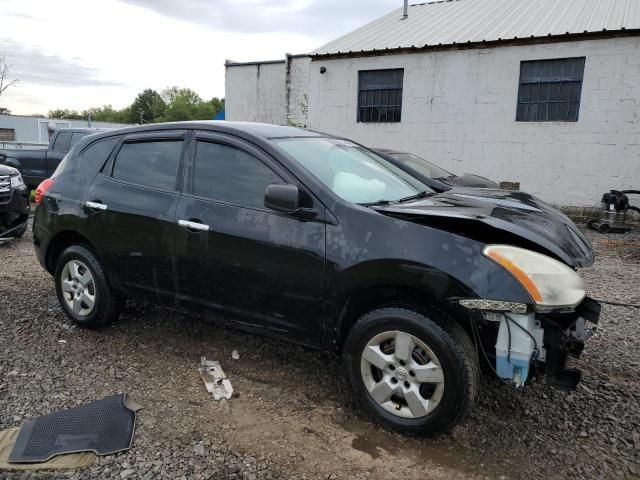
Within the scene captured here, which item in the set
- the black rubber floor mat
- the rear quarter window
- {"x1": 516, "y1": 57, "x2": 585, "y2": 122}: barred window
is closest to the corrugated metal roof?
{"x1": 516, "y1": 57, "x2": 585, "y2": 122}: barred window

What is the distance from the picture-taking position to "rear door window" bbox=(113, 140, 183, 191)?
3.81 metres

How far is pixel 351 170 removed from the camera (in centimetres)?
362

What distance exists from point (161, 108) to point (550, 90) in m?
84.0

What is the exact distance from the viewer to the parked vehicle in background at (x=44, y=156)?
1167 centimetres

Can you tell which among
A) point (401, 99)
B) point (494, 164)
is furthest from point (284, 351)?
point (401, 99)

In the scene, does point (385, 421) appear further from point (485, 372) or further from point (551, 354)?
point (551, 354)

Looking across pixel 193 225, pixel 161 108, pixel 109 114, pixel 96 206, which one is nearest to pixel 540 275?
pixel 193 225

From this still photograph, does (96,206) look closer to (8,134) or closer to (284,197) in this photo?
(284,197)

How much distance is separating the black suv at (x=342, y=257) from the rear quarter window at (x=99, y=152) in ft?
0.05

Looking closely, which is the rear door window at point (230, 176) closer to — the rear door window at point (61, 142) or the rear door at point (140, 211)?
the rear door at point (140, 211)

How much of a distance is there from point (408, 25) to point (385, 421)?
14794mm

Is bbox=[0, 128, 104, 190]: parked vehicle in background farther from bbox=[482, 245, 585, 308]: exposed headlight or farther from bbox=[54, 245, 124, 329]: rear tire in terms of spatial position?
bbox=[482, 245, 585, 308]: exposed headlight

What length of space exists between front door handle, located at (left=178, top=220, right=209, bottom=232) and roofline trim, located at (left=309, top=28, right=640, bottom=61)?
1093cm

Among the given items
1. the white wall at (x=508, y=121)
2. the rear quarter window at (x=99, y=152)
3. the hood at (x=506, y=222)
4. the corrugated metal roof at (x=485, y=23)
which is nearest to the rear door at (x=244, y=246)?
the hood at (x=506, y=222)
